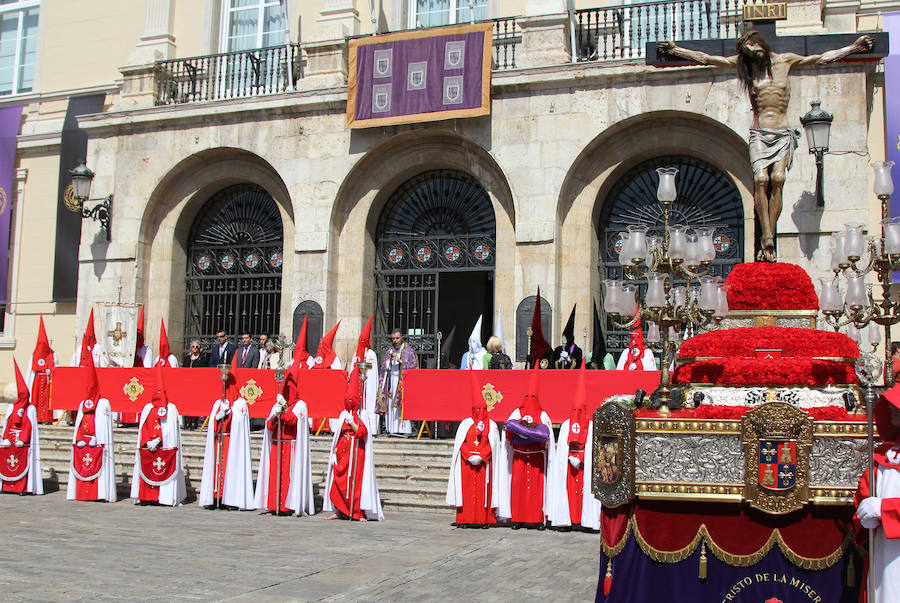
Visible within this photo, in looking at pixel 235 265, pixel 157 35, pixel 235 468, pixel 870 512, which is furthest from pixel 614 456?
pixel 157 35

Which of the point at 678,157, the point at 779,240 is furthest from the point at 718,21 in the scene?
the point at 779,240

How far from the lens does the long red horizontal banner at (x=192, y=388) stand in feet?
41.0

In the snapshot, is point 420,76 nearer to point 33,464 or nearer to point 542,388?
point 542,388

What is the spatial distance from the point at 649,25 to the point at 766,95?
757 centimetres

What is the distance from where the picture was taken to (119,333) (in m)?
18.2

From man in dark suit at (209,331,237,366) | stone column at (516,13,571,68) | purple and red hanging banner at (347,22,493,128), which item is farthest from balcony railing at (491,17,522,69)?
man in dark suit at (209,331,237,366)

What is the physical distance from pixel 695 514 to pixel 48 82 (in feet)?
66.6

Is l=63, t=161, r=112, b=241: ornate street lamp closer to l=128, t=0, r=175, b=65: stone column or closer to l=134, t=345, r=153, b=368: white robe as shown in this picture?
l=128, t=0, r=175, b=65: stone column

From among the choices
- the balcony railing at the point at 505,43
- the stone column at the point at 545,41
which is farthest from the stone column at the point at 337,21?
the stone column at the point at 545,41

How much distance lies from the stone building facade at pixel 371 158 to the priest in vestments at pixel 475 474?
207 inches

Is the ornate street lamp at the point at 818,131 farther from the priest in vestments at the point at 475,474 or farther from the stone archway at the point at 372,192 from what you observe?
the priest in vestments at the point at 475,474

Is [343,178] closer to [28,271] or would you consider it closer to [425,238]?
[425,238]

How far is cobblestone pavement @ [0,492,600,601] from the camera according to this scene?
741 centimetres

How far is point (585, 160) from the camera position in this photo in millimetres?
16797
